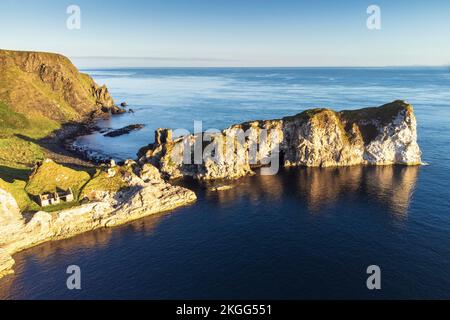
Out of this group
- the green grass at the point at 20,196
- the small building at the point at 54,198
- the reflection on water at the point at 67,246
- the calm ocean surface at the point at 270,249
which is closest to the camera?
the calm ocean surface at the point at 270,249

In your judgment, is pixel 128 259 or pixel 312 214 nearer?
pixel 128 259

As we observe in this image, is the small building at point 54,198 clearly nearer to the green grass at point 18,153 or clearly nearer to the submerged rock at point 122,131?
the green grass at point 18,153

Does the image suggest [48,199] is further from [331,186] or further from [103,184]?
[331,186]

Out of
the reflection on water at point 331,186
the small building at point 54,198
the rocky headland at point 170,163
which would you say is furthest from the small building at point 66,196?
the reflection on water at point 331,186

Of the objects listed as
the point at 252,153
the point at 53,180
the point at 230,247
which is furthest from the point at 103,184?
the point at 252,153

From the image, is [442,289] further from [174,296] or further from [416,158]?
[416,158]

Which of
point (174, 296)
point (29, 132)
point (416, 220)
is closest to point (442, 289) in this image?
point (416, 220)
